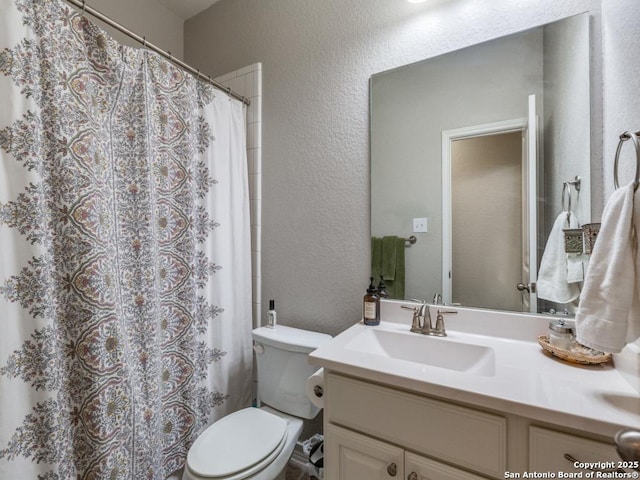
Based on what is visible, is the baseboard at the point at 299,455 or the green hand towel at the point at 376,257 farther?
the baseboard at the point at 299,455

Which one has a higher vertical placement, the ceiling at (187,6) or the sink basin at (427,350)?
the ceiling at (187,6)

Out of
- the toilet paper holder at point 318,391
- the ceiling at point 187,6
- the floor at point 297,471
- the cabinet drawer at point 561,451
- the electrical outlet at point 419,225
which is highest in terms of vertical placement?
the ceiling at point 187,6

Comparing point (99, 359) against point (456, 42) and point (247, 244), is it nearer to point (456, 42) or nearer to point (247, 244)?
point (247, 244)

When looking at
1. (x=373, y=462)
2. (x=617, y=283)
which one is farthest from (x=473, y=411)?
(x=617, y=283)

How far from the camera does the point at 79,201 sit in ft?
3.37

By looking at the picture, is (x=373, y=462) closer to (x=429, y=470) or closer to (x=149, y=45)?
(x=429, y=470)

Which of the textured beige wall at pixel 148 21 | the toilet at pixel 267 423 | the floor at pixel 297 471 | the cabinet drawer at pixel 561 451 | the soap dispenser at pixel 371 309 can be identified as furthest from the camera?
the textured beige wall at pixel 148 21

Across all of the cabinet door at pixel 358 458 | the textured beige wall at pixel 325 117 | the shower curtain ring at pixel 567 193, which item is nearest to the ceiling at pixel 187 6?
the textured beige wall at pixel 325 117

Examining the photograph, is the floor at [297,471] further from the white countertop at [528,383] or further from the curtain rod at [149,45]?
the curtain rod at [149,45]

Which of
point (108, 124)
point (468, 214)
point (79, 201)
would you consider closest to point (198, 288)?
point (79, 201)

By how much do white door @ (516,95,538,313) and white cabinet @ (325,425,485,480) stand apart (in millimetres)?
671

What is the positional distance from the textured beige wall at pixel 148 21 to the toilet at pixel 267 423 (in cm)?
200

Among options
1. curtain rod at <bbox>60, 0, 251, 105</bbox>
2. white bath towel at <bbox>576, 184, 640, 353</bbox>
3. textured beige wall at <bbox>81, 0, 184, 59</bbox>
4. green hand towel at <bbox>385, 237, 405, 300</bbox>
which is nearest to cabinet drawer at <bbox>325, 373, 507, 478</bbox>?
white bath towel at <bbox>576, 184, 640, 353</bbox>

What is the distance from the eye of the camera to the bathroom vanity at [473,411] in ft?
2.15
